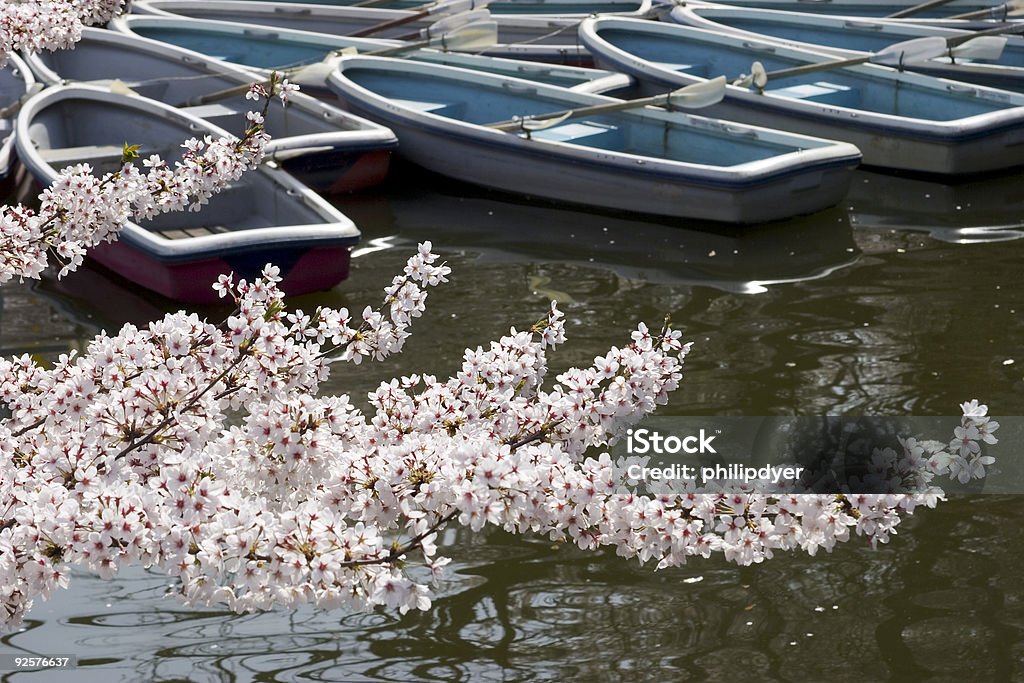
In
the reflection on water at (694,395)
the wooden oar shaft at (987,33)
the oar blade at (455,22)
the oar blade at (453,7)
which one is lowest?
the reflection on water at (694,395)

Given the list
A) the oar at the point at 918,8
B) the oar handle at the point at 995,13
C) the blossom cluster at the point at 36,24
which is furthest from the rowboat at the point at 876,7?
the blossom cluster at the point at 36,24

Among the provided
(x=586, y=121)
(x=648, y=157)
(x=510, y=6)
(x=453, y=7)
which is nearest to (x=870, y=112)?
(x=648, y=157)

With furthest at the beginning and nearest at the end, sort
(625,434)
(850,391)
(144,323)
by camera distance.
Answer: (144,323) < (850,391) < (625,434)

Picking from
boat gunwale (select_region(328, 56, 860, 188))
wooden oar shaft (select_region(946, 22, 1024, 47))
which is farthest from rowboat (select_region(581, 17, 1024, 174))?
boat gunwale (select_region(328, 56, 860, 188))

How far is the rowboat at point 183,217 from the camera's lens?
7379 mm

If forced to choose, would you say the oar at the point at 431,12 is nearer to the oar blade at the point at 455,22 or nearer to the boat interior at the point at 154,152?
the oar blade at the point at 455,22

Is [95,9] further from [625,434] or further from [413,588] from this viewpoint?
[413,588]

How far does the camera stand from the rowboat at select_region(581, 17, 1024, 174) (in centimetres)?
966

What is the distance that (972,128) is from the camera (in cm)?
948

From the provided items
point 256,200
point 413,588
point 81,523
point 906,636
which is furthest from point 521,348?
point 256,200

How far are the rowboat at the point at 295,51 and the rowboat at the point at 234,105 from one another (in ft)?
1.34

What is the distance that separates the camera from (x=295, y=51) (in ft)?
40.2

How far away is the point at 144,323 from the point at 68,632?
3.03 m

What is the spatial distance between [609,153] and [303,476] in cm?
647
